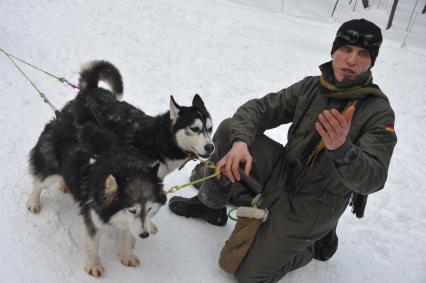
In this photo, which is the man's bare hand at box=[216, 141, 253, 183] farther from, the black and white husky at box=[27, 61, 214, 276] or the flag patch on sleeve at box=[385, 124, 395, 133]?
the flag patch on sleeve at box=[385, 124, 395, 133]

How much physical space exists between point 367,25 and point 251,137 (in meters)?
1.05

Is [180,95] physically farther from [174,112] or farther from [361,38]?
[361,38]

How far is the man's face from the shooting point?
2.35 metres

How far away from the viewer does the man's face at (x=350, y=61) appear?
7.72 ft

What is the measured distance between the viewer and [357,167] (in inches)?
71.4

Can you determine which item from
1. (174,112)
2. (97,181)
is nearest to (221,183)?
(174,112)

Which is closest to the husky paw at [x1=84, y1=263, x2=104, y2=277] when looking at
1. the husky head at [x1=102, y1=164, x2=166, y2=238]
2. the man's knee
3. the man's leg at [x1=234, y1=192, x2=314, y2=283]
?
the husky head at [x1=102, y1=164, x2=166, y2=238]

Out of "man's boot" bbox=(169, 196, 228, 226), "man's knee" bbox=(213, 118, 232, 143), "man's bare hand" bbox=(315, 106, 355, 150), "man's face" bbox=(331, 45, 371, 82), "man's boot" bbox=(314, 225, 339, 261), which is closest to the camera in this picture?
"man's bare hand" bbox=(315, 106, 355, 150)

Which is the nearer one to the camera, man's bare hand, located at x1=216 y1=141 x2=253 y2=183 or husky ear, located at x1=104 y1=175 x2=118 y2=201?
husky ear, located at x1=104 y1=175 x2=118 y2=201

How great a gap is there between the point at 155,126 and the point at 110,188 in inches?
47.8

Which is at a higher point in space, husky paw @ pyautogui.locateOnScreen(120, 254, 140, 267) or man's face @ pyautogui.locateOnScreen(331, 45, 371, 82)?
man's face @ pyautogui.locateOnScreen(331, 45, 371, 82)

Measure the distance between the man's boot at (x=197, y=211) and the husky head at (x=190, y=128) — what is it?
0.42 meters

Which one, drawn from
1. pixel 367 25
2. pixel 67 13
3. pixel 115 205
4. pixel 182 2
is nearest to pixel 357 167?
pixel 367 25

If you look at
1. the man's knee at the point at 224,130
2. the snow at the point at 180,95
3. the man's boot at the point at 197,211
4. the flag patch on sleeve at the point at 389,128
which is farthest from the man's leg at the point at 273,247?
the flag patch on sleeve at the point at 389,128
